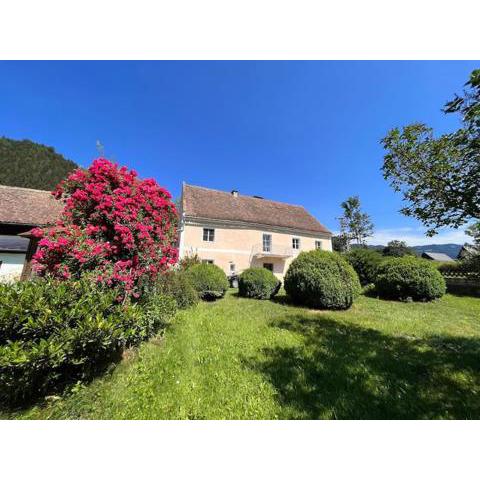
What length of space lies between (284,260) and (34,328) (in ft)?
63.5

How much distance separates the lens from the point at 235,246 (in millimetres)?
18359

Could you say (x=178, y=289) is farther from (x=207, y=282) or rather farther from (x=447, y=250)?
(x=447, y=250)

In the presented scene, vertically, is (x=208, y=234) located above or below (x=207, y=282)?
above

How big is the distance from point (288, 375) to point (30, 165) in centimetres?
4657

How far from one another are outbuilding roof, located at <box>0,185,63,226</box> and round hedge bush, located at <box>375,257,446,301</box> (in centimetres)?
1666

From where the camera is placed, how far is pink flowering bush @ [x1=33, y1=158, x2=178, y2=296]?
12.8 ft

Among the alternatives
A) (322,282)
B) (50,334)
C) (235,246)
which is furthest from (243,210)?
(50,334)

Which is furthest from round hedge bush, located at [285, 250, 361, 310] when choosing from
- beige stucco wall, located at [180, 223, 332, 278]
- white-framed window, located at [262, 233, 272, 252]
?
white-framed window, located at [262, 233, 272, 252]

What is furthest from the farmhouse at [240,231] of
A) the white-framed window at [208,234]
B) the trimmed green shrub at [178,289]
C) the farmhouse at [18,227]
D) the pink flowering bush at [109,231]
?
the pink flowering bush at [109,231]

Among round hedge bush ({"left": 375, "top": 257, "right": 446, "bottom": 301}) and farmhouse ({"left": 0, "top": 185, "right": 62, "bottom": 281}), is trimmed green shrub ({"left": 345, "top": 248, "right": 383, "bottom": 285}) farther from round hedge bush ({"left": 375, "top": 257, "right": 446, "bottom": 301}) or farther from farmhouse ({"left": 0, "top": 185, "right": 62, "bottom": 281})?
farmhouse ({"left": 0, "top": 185, "right": 62, "bottom": 281})

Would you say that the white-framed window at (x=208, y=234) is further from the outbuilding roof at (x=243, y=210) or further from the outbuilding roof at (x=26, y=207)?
the outbuilding roof at (x=26, y=207)

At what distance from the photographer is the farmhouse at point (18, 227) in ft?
A: 34.9

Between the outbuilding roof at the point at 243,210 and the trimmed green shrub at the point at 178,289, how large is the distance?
1051cm
